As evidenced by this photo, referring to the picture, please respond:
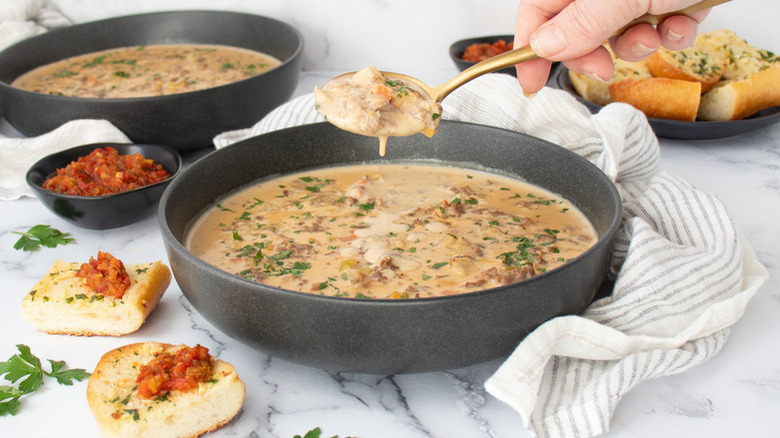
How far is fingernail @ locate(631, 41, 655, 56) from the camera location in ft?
8.60

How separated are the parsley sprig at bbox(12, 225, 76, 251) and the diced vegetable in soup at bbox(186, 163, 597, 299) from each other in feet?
1.98

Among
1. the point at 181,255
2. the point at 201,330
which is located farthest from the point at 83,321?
the point at 181,255

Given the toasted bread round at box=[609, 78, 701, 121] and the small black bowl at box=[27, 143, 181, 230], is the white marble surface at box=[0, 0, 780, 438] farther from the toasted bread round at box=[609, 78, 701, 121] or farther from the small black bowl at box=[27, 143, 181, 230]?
the toasted bread round at box=[609, 78, 701, 121]

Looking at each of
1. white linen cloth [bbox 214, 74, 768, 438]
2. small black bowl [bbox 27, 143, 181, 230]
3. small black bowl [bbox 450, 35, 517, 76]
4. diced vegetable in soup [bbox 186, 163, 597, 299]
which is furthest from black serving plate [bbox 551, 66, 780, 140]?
small black bowl [bbox 27, 143, 181, 230]

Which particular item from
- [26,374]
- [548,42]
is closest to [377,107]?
[548,42]

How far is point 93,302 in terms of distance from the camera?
2346 millimetres

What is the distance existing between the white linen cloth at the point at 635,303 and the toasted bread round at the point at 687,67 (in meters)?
0.86

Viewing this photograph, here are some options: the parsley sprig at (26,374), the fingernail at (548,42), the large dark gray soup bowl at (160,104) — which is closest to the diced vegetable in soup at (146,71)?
the large dark gray soup bowl at (160,104)

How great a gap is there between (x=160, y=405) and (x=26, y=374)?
0.52m

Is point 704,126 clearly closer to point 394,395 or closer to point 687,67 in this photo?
point 687,67

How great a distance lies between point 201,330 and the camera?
2.41 metres

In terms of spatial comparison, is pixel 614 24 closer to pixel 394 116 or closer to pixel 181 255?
pixel 394 116

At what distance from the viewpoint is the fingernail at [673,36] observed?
2598 millimetres

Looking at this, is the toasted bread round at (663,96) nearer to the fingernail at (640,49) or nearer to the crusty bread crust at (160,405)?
the fingernail at (640,49)
